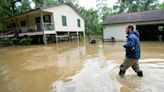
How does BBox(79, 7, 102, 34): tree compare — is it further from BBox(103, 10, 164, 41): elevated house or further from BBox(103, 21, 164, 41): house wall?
BBox(103, 21, 164, 41): house wall

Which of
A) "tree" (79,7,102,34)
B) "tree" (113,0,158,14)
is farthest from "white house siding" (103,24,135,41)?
"tree" (113,0,158,14)

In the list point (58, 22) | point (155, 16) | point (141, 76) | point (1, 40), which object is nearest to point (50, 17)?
point (58, 22)

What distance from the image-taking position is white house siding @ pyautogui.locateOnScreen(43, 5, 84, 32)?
2209cm

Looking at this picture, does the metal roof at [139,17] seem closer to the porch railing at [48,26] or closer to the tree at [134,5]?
the porch railing at [48,26]

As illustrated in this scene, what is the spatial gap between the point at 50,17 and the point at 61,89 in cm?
1794

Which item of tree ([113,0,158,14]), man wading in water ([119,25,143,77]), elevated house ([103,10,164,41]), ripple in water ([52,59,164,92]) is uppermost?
tree ([113,0,158,14])

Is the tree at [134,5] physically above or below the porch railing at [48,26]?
above

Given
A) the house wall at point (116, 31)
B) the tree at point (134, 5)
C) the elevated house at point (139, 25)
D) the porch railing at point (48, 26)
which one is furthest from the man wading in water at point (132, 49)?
the tree at point (134, 5)

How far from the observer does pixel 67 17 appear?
24.5 metres

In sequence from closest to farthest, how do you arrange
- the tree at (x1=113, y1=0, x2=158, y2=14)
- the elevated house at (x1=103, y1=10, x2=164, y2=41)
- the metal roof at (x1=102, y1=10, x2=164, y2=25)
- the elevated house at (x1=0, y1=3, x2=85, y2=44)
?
1. the metal roof at (x1=102, y1=10, x2=164, y2=25)
2. the elevated house at (x1=103, y1=10, x2=164, y2=41)
3. the elevated house at (x1=0, y1=3, x2=85, y2=44)
4. the tree at (x1=113, y1=0, x2=158, y2=14)

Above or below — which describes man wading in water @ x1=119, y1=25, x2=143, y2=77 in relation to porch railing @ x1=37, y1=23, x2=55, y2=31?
below

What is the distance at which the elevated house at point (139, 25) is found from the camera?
20444mm

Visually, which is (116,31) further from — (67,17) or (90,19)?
(90,19)

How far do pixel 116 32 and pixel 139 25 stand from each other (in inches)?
Result: 117
